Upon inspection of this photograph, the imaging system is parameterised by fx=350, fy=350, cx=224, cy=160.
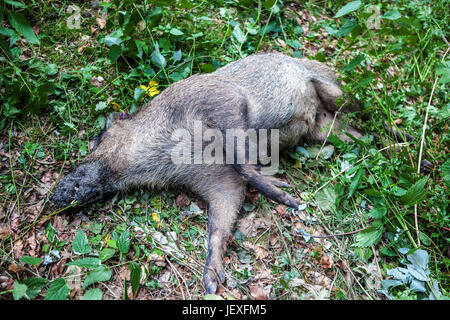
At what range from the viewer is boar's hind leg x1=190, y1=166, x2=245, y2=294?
3675 mm

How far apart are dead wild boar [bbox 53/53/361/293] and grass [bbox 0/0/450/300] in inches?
7.8

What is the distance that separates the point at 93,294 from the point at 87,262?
0.99 feet

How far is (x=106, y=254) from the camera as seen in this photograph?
11.8 ft

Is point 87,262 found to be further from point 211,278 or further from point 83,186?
point 211,278

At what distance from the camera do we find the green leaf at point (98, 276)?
11.2ft

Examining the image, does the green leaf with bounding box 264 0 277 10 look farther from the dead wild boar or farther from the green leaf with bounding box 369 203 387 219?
the green leaf with bounding box 369 203 387 219

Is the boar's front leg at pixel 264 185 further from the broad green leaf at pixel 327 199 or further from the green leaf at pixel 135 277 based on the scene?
the green leaf at pixel 135 277

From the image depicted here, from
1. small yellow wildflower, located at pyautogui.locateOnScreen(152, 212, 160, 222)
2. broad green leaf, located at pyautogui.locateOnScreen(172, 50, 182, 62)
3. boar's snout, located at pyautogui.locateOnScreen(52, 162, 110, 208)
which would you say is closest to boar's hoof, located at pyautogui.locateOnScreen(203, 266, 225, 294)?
small yellow wildflower, located at pyautogui.locateOnScreen(152, 212, 160, 222)

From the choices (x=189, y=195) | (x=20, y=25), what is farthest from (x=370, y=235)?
(x=20, y=25)

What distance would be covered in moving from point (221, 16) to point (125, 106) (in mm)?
2172

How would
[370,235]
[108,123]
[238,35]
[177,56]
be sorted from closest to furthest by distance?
1. [370,235]
2. [108,123]
3. [177,56]
4. [238,35]

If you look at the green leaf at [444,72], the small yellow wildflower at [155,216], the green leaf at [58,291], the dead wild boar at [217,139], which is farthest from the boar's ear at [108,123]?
the green leaf at [444,72]

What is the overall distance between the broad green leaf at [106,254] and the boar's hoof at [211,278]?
979mm
